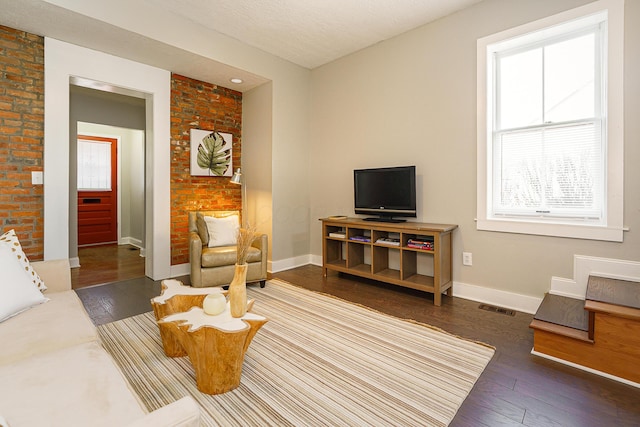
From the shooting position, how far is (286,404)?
1.61m

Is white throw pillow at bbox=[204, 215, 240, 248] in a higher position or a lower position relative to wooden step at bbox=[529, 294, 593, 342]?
higher

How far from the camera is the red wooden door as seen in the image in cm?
639

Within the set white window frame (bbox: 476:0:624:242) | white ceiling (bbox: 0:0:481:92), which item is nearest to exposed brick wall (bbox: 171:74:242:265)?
white ceiling (bbox: 0:0:481:92)

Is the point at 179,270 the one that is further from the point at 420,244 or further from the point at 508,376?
the point at 508,376

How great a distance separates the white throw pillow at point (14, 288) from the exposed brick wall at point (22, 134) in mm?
1712

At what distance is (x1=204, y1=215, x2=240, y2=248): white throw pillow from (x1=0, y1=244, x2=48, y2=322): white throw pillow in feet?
6.14

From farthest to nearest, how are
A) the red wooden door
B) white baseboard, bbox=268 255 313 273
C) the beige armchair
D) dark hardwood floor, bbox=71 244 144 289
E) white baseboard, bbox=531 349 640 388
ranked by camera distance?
the red wooden door, white baseboard, bbox=268 255 313 273, dark hardwood floor, bbox=71 244 144 289, the beige armchair, white baseboard, bbox=531 349 640 388

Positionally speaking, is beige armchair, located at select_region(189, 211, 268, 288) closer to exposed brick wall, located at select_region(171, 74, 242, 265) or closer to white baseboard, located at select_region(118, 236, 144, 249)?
exposed brick wall, located at select_region(171, 74, 242, 265)

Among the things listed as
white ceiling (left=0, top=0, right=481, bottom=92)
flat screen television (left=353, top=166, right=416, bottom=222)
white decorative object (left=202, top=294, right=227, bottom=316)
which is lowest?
white decorative object (left=202, top=294, right=227, bottom=316)

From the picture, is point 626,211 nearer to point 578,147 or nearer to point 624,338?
point 578,147

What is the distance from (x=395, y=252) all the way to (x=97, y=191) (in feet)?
20.8

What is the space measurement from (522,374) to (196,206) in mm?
3999

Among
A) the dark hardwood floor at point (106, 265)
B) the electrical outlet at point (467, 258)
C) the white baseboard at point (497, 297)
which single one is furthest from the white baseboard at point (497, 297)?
the dark hardwood floor at point (106, 265)

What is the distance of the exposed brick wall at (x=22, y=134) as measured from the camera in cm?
299
